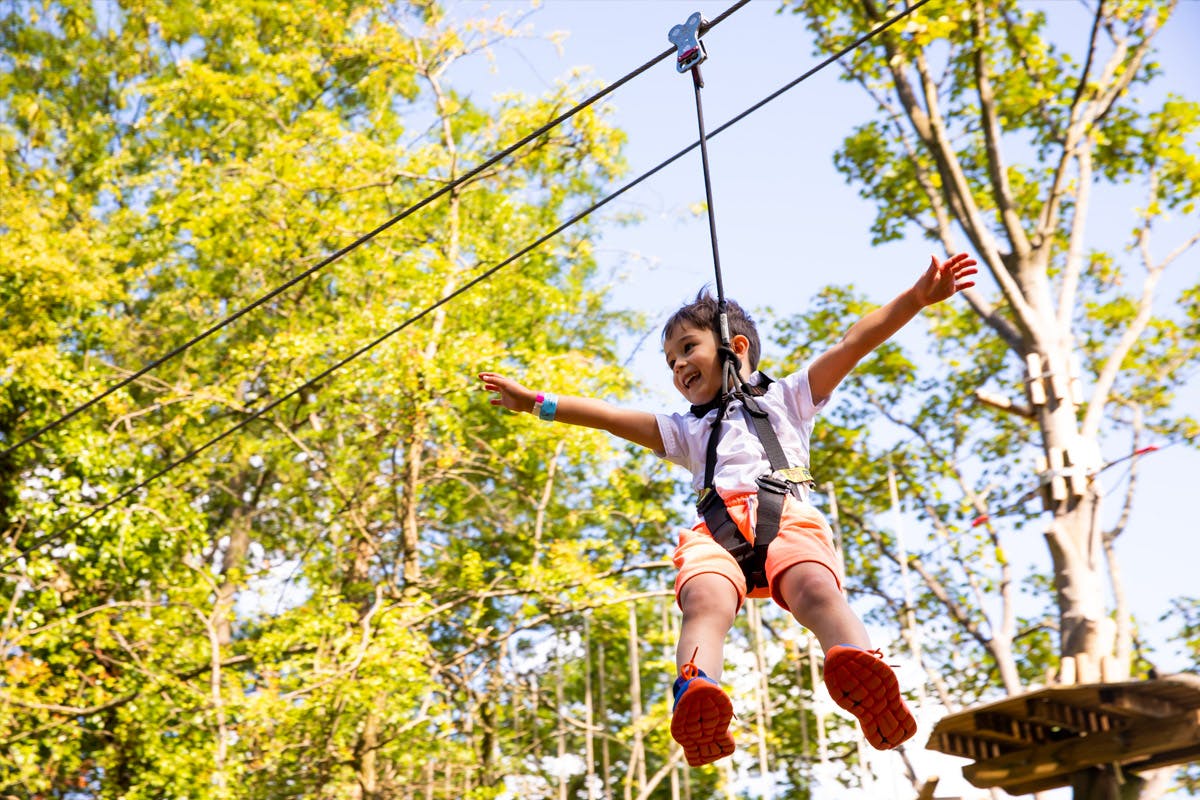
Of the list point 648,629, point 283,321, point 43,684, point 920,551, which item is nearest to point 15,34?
point 283,321

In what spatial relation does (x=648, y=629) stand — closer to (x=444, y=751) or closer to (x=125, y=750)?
(x=444, y=751)

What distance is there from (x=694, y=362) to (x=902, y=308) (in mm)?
482

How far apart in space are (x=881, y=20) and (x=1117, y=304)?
4.20m

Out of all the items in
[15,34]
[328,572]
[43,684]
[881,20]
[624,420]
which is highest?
[15,34]

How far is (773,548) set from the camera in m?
A: 2.35

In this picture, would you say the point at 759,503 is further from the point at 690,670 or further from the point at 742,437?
the point at 690,670

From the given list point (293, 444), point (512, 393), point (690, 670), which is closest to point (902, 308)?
point (690, 670)

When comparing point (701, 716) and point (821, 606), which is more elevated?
point (821, 606)

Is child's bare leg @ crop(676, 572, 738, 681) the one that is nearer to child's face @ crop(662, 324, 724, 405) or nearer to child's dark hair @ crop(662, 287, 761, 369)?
child's face @ crop(662, 324, 724, 405)

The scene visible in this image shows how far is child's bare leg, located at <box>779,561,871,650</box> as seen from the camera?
6.98ft

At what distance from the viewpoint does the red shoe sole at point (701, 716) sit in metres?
2.04

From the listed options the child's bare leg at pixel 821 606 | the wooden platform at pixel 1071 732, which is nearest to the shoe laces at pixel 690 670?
the child's bare leg at pixel 821 606

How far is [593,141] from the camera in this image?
361 inches

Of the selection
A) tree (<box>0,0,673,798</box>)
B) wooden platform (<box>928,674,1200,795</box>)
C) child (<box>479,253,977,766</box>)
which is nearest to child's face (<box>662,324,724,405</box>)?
child (<box>479,253,977,766</box>)
